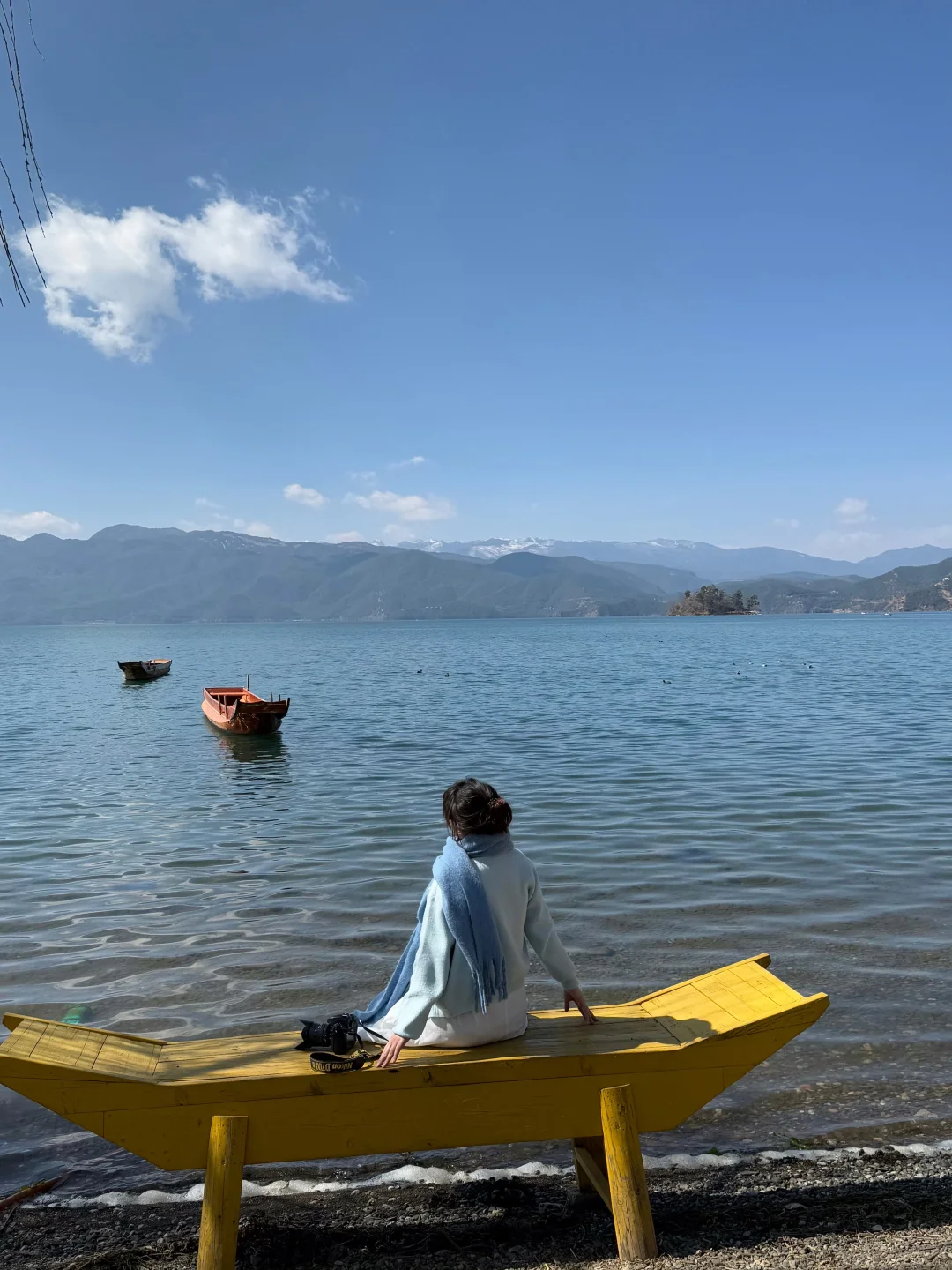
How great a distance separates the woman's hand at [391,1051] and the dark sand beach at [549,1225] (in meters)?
1.20

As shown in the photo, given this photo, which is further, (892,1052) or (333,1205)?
(892,1052)

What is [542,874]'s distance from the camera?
40.5 ft

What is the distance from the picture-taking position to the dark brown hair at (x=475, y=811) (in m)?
4.30

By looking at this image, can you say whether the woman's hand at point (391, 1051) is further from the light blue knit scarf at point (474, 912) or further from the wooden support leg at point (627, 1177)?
the wooden support leg at point (627, 1177)

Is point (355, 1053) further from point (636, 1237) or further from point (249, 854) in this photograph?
point (249, 854)

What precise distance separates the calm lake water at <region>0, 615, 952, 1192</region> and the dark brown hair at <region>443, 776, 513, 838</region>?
10.2ft

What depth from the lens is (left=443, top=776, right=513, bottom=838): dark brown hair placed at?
430 centimetres

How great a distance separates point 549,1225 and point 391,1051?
1595 millimetres

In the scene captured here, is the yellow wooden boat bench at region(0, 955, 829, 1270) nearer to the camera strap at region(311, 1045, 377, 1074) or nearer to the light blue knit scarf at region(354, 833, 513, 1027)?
the camera strap at region(311, 1045, 377, 1074)

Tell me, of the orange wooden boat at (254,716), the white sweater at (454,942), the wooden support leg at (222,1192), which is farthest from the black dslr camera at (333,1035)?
the orange wooden boat at (254,716)

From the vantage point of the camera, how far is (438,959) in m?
Result: 4.28

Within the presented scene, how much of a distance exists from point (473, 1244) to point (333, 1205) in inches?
39.1

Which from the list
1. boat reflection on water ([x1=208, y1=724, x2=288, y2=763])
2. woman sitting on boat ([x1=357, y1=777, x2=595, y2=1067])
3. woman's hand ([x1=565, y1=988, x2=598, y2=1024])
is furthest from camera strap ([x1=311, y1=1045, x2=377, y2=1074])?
boat reflection on water ([x1=208, y1=724, x2=288, y2=763])

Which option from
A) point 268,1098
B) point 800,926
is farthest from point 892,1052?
point 268,1098
